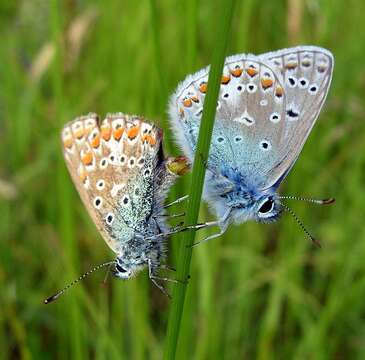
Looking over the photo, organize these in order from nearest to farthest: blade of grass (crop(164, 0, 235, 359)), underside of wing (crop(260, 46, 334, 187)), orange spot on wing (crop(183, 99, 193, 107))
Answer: blade of grass (crop(164, 0, 235, 359)) < underside of wing (crop(260, 46, 334, 187)) < orange spot on wing (crop(183, 99, 193, 107))

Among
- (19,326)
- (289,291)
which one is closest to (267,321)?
(289,291)

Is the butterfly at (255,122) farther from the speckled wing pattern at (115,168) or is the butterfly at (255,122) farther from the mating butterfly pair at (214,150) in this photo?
the speckled wing pattern at (115,168)

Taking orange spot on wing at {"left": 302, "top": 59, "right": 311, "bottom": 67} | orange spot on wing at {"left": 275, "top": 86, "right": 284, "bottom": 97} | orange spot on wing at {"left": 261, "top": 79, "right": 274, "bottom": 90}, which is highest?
orange spot on wing at {"left": 302, "top": 59, "right": 311, "bottom": 67}

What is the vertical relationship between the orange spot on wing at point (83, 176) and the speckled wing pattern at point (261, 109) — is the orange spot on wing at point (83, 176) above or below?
below

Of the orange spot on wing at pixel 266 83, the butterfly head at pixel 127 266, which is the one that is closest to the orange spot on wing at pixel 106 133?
the butterfly head at pixel 127 266

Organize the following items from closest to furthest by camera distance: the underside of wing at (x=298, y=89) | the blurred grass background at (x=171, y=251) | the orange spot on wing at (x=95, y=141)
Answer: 1. the underside of wing at (x=298, y=89)
2. the orange spot on wing at (x=95, y=141)
3. the blurred grass background at (x=171, y=251)

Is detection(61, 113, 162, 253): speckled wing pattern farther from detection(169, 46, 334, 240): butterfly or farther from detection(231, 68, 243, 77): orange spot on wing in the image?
detection(231, 68, 243, 77): orange spot on wing

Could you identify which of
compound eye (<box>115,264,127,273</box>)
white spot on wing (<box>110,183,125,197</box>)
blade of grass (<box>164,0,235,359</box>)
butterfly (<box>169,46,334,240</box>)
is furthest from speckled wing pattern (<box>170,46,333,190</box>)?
blade of grass (<box>164,0,235,359</box>)
